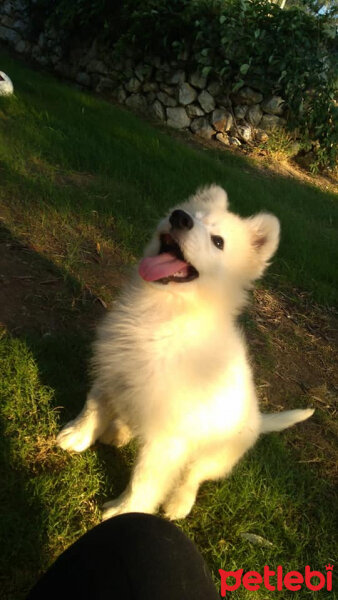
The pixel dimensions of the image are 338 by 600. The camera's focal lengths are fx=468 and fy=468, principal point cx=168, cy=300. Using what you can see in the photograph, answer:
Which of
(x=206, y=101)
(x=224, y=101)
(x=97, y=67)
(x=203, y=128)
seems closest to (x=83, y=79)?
(x=97, y=67)

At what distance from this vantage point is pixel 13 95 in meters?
6.66

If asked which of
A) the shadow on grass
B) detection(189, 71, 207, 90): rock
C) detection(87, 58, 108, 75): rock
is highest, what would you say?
detection(189, 71, 207, 90): rock

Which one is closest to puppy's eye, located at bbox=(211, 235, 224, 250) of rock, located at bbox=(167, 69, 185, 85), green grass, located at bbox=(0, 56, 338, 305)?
green grass, located at bbox=(0, 56, 338, 305)

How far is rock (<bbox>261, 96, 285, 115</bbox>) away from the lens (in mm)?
8023

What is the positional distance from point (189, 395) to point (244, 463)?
0.96m

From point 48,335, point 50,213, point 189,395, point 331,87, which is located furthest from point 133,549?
point 331,87

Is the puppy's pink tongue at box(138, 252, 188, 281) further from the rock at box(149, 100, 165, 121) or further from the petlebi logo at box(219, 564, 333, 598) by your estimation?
the rock at box(149, 100, 165, 121)

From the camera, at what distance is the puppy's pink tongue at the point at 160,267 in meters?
2.08

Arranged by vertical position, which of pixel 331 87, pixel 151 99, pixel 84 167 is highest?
pixel 331 87

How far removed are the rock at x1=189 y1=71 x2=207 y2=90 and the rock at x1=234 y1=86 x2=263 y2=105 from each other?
23.8 inches

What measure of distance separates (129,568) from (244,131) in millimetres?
7965

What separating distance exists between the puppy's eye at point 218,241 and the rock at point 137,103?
23.1ft

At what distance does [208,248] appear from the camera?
2141 mm

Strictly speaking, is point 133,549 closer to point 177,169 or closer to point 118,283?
point 118,283
